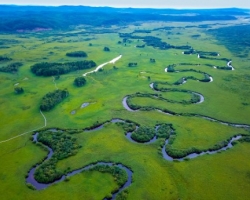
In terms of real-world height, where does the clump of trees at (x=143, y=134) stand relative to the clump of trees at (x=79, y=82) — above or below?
above

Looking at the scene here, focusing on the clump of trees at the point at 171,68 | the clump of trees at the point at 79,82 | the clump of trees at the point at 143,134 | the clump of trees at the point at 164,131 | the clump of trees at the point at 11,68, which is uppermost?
the clump of trees at the point at 143,134

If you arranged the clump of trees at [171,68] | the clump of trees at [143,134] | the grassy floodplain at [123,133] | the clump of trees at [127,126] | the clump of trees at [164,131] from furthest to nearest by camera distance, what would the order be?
the clump of trees at [171,68]
the clump of trees at [127,126]
the clump of trees at [164,131]
the clump of trees at [143,134]
the grassy floodplain at [123,133]

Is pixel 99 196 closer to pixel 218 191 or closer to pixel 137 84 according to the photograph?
pixel 218 191

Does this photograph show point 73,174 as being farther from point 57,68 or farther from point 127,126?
point 57,68

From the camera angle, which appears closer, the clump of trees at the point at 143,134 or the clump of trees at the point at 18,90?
the clump of trees at the point at 143,134

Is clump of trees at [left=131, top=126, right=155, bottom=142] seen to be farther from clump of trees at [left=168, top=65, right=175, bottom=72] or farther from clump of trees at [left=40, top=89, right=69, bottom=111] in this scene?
clump of trees at [left=168, top=65, right=175, bottom=72]

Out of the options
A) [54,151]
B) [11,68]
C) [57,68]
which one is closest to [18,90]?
[57,68]

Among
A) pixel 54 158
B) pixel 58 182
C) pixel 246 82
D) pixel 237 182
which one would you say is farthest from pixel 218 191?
pixel 246 82

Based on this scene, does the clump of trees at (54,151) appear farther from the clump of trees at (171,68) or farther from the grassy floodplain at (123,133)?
the clump of trees at (171,68)

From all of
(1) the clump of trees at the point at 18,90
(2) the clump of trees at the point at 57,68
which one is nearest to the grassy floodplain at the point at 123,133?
(1) the clump of trees at the point at 18,90
